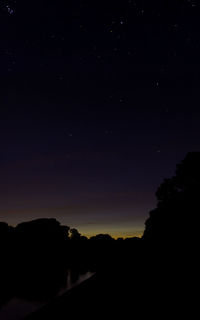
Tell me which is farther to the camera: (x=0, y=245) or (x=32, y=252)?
(x=32, y=252)

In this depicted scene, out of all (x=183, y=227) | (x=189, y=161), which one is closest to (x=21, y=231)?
(x=189, y=161)

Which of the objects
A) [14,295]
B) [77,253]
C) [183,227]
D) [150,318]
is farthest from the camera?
[77,253]

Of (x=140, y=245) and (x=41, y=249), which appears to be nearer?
(x=140, y=245)

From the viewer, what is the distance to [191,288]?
14.2ft

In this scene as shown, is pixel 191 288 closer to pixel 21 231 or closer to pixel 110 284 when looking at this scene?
pixel 110 284

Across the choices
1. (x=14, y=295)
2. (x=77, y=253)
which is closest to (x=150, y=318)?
(x=14, y=295)

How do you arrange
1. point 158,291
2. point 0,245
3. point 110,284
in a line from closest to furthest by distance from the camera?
point 158,291
point 110,284
point 0,245

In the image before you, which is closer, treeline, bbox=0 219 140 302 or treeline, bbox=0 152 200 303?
treeline, bbox=0 152 200 303

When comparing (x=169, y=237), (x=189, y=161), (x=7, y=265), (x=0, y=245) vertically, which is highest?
(x=189, y=161)

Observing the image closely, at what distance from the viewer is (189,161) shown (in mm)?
26734

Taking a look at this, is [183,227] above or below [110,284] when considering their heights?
above

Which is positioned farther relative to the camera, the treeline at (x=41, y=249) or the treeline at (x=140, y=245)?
the treeline at (x=41, y=249)

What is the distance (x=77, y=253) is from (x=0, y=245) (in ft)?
108

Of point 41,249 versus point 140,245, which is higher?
point 140,245
